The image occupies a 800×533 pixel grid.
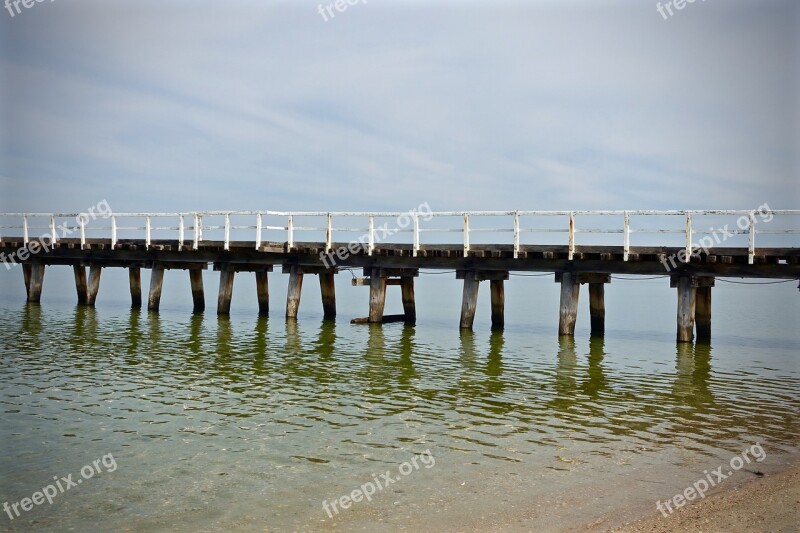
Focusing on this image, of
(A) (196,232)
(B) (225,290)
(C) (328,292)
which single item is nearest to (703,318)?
(C) (328,292)

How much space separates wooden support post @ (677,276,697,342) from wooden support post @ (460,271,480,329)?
20.8 ft

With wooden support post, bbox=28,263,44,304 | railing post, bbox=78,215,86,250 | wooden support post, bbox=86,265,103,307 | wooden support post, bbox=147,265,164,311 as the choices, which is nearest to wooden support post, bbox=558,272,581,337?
wooden support post, bbox=147,265,164,311

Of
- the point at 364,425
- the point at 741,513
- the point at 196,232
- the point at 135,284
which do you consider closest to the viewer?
the point at 741,513

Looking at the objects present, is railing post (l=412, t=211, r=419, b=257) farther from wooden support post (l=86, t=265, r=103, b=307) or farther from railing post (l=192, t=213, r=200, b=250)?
wooden support post (l=86, t=265, r=103, b=307)

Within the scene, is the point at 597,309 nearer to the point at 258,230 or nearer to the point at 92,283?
the point at 258,230

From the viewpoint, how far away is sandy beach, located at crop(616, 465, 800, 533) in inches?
290

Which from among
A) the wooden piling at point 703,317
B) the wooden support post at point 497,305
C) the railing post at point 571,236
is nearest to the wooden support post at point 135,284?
the wooden support post at point 497,305

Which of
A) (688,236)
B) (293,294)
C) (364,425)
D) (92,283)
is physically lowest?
(364,425)

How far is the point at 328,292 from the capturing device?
2862cm

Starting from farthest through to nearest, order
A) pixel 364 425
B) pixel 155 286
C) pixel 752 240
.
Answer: pixel 155 286
pixel 752 240
pixel 364 425

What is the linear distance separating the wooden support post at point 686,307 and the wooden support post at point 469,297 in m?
6.33

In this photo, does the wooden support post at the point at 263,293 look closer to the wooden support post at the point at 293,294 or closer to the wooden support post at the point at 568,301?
the wooden support post at the point at 293,294

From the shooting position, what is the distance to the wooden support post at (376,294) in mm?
26562

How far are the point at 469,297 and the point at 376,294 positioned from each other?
10.9 feet
